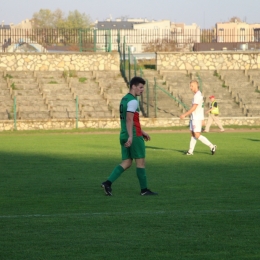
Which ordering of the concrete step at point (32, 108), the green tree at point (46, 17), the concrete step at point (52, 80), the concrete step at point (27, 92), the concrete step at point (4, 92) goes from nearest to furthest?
the concrete step at point (32, 108)
the concrete step at point (4, 92)
the concrete step at point (27, 92)
the concrete step at point (52, 80)
the green tree at point (46, 17)

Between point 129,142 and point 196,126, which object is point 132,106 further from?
point 196,126

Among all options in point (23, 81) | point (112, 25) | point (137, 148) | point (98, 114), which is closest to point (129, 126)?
point (137, 148)

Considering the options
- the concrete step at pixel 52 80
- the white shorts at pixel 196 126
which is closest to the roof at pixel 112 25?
the concrete step at pixel 52 80

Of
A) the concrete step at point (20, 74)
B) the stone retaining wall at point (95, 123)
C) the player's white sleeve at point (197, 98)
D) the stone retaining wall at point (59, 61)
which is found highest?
the stone retaining wall at point (59, 61)

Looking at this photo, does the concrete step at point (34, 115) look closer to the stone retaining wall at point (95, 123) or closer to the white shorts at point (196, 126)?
the stone retaining wall at point (95, 123)

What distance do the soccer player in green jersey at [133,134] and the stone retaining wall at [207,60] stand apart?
106ft

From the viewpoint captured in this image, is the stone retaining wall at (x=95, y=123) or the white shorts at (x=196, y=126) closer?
the white shorts at (x=196, y=126)

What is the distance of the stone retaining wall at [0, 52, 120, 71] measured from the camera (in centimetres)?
4191

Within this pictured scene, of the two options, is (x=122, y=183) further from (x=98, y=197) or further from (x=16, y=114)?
(x=16, y=114)

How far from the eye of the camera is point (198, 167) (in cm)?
1653

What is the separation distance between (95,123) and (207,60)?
11541mm

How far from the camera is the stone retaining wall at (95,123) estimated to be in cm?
3472

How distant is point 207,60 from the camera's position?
4419 centimetres

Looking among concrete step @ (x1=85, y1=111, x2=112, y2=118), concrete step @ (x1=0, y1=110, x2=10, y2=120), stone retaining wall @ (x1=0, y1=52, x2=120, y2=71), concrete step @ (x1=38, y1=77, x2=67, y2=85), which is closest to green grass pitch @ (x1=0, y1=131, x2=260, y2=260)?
concrete step @ (x1=0, y1=110, x2=10, y2=120)
